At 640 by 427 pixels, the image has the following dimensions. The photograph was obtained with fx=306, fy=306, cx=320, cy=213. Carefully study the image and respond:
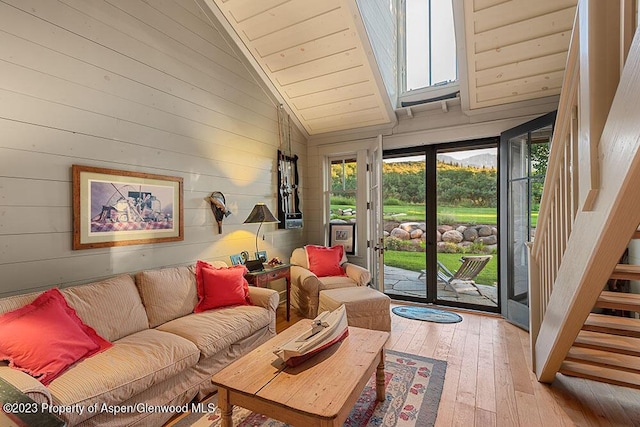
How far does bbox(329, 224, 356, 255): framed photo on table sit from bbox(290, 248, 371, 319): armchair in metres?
0.38

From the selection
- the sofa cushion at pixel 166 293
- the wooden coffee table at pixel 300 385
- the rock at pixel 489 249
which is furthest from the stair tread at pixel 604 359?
the sofa cushion at pixel 166 293

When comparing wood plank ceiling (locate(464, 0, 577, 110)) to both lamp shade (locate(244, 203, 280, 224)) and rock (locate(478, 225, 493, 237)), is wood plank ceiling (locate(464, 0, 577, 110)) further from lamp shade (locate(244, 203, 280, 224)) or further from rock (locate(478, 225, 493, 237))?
lamp shade (locate(244, 203, 280, 224))

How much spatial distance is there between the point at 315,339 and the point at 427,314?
8.46 feet

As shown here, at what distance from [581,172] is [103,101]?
3.12 meters

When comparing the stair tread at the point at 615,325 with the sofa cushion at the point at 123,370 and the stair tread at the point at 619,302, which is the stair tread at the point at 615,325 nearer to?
the stair tread at the point at 619,302

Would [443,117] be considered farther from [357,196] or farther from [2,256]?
[2,256]

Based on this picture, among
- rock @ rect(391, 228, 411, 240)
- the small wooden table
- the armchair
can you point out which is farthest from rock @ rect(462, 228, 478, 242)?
the small wooden table

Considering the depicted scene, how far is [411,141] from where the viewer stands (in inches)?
165

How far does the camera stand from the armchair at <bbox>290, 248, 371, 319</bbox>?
3.46m

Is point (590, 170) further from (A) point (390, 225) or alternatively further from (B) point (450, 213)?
(A) point (390, 225)

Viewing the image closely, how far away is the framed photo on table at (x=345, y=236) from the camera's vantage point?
453 centimetres

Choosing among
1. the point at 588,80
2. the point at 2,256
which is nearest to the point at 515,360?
the point at 588,80

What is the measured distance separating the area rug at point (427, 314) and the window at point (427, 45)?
300 cm

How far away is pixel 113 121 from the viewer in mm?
2436
